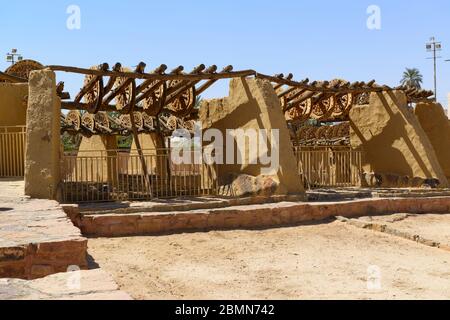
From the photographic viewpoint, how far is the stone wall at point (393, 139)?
1407 cm

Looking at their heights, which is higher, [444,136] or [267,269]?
[444,136]

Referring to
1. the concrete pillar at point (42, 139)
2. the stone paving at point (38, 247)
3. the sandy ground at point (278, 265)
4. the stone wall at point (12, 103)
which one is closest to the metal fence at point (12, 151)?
the stone wall at point (12, 103)

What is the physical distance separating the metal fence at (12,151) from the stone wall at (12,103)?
26cm

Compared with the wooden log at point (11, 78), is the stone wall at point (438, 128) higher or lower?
lower

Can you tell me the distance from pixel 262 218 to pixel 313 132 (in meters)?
15.3

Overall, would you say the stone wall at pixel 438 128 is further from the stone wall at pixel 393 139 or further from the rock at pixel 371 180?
the rock at pixel 371 180

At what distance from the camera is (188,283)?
5.89 m

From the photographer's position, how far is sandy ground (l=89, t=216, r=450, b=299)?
18.1 ft

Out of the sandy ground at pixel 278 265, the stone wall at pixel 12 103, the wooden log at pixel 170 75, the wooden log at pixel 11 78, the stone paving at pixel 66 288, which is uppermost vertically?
the wooden log at pixel 11 78

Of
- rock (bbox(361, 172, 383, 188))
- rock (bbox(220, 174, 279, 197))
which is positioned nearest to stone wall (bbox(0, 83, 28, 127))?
rock (bbox(220, 174, 279, 197))

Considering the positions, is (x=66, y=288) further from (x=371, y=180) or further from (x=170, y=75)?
(x=371, y=180)

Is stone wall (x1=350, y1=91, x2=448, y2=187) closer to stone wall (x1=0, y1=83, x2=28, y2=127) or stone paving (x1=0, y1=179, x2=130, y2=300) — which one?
stone wall (x1=0, y1=83, x2=28, y2=127)

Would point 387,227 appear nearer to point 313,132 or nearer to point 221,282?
point 221,282
